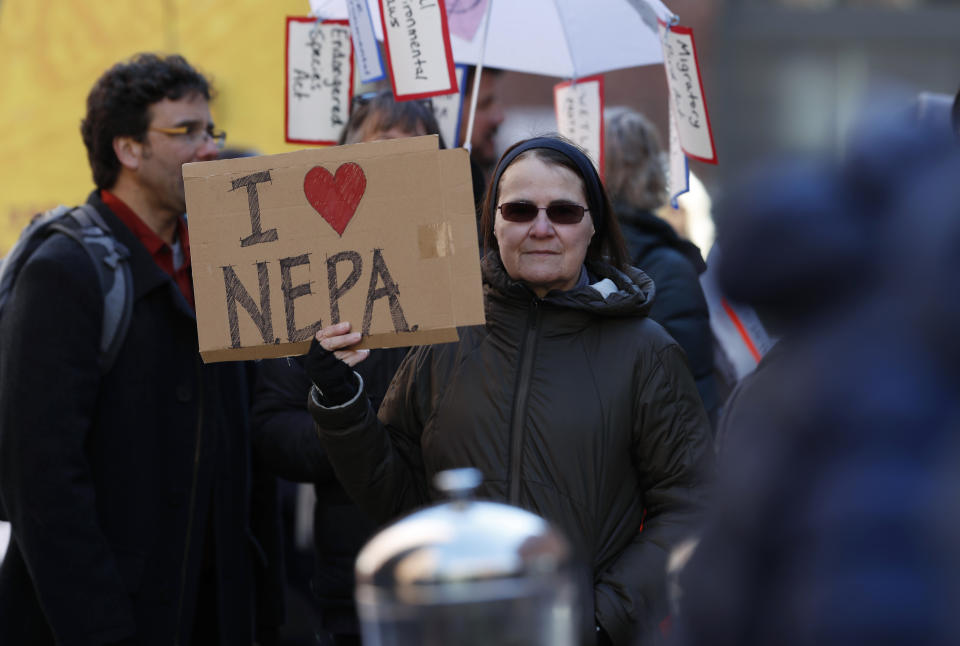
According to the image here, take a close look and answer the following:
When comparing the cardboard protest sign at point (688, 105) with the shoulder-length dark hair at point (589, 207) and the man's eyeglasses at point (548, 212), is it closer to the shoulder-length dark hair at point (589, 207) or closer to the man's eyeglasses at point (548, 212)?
the shoulder-length dark hair at point (589, 207)

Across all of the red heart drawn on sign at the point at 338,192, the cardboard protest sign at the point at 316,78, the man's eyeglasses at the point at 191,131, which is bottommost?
the red heart drawn on sign at the point at 338,192

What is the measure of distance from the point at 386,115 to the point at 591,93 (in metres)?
0.78

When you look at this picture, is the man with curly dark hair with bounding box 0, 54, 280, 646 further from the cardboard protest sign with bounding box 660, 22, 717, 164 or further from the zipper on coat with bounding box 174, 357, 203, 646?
the cardboard protest sign with bounding box 660, 22, 717, 164

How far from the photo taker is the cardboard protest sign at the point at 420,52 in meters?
3.15

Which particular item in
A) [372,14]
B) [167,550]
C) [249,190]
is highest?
[372,14]

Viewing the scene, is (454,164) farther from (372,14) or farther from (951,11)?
(951,11)

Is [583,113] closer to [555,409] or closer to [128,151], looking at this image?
[128,151]

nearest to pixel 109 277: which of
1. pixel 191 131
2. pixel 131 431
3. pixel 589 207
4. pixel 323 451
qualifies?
pixel 131 431

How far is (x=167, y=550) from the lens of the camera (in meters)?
3.01

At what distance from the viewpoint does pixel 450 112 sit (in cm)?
382

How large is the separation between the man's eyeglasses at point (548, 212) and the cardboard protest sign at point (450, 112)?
121 centimetres

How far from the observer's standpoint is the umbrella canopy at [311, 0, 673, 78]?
3.59 m

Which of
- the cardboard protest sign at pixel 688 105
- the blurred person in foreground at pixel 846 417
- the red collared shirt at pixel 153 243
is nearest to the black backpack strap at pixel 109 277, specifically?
the red collared shirt at pixel 153 243

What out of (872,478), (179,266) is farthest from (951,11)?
(872,478)
